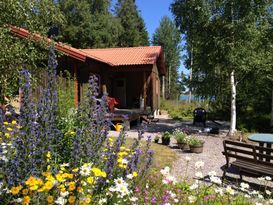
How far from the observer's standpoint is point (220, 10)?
13.9 metres

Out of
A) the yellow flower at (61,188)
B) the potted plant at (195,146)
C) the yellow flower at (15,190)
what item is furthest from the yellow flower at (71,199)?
the potted plant at (195,146)

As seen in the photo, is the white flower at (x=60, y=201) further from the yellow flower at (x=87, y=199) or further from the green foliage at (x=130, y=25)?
the green foliage at (x=130, y=25)

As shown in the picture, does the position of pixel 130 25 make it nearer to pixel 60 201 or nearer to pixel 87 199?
pixel 87 199

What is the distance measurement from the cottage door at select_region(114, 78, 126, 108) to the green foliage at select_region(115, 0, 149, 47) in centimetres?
2409

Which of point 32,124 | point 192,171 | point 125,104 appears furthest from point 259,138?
point 125,104

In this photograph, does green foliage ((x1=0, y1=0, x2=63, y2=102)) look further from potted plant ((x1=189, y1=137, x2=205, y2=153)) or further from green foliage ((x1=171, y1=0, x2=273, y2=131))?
green foliage ((x1=171, y1=0, x2=273, y2=131))

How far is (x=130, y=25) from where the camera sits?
4628 cm

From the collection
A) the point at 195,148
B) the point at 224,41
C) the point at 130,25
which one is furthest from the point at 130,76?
the point at 130,25

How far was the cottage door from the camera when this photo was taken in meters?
22.1

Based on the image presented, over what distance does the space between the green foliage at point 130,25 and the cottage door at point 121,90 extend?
79.1 ft

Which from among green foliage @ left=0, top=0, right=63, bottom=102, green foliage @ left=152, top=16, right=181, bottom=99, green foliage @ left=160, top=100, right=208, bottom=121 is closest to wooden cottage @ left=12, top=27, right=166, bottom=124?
green foliage @ left=160, top=100, right=208, bottom=121

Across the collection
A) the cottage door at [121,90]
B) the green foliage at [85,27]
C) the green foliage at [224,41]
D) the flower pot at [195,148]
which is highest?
the green foliage at [85,27]

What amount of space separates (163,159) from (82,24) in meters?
33.3

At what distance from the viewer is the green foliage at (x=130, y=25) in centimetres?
4544
